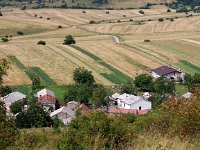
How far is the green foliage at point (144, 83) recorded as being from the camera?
59094 mm

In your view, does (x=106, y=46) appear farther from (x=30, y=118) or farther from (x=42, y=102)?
(x=30, y=118)

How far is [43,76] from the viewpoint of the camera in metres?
63.0

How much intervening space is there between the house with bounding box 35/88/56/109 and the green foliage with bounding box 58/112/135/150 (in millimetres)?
24470

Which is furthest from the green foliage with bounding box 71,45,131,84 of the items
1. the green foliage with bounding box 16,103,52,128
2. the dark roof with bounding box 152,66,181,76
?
the green foliage with bounding box 16,103,52,128

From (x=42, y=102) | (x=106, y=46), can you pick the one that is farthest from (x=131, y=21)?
(x=42, y=102)

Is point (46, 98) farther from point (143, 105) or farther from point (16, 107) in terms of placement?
point (143, 105)

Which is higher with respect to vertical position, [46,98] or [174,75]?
[46,98]

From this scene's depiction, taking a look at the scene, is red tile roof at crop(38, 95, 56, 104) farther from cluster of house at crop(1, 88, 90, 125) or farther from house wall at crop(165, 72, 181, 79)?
house wall at crop(165, 72, 181, 79)

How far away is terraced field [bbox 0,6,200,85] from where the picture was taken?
219ft

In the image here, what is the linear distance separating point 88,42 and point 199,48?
22.9m

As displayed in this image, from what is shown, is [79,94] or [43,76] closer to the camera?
[79,94]

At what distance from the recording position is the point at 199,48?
8919 centimetres

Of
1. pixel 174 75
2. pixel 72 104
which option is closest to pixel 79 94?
pixel 72 104

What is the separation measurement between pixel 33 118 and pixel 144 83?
65.5ft
